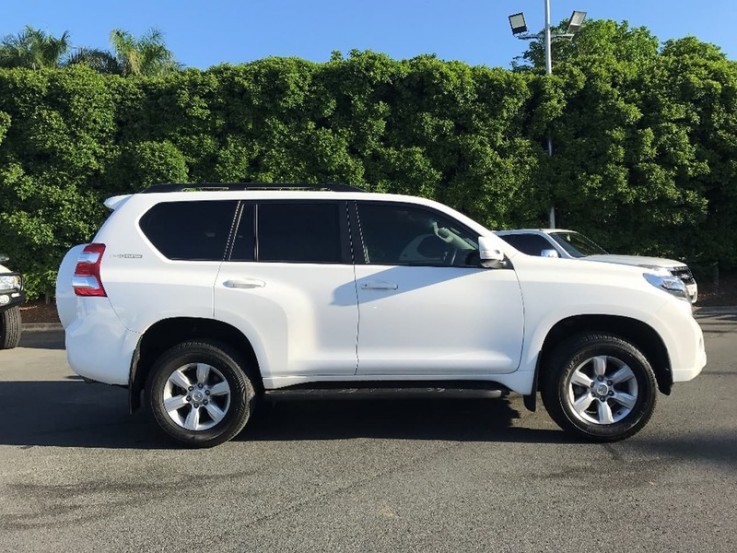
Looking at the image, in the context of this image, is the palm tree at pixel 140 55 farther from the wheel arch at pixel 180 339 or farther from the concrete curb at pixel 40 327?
the wheel arch at pixel 180 339

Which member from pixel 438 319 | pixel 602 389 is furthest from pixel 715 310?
pixel 438 319

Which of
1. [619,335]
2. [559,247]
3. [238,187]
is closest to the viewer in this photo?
[619,335]

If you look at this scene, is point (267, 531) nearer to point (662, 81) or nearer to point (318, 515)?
point (318, 515)

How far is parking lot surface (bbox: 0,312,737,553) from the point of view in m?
3.56

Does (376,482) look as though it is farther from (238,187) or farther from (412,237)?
(238,187)

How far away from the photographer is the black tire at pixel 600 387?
16.2 ft

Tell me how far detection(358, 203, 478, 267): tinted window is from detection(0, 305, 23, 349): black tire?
7864 mm

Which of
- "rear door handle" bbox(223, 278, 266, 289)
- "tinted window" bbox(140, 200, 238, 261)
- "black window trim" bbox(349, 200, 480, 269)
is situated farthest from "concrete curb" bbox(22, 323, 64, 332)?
"black window trim" bbox(349, 200, 480, 269)

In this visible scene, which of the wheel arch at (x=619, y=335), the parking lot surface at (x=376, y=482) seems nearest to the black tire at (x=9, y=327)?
the parking lot surface at (x=376, y=482)

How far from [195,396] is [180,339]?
0.48 m

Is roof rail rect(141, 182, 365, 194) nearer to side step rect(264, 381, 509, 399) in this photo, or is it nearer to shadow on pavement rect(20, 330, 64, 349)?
side step rect(264, 381, 509, 399)

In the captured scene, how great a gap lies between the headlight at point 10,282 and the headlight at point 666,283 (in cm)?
933

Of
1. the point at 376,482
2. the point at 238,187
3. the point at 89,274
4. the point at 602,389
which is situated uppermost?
the point at 238,187

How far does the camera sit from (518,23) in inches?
661
